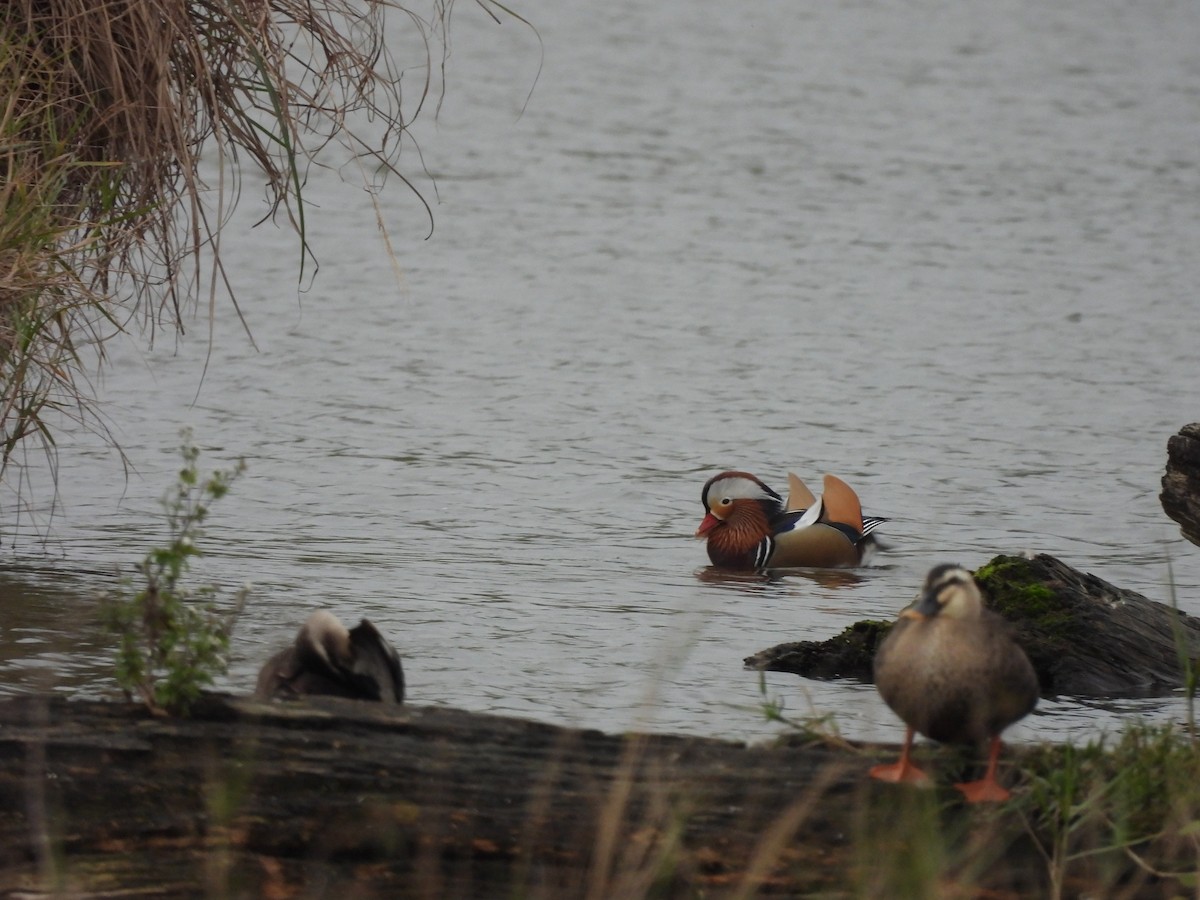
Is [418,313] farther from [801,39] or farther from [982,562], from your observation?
[801,39]

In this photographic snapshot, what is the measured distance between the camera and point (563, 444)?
11.0 metres

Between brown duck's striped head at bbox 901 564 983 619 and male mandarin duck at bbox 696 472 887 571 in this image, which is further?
male mandarin duck at bbox 696 472 887 571

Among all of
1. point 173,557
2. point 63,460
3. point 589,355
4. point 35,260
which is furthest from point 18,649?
point 589,355

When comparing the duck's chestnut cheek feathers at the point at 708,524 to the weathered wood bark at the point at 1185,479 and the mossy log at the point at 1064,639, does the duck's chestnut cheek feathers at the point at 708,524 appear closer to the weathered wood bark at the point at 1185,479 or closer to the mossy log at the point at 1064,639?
the mossy log at the point at 1064,639

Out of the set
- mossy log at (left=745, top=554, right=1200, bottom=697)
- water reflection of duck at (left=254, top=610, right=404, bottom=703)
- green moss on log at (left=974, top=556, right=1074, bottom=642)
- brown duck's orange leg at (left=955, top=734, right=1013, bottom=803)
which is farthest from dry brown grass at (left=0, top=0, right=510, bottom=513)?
brown duck's orange leg at (left=955, top=734, right=1013, bottom=803)

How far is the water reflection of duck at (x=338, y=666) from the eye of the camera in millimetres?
4988

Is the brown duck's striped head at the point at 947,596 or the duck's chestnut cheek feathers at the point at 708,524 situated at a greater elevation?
the brown duck's striped head at the point at 947,596

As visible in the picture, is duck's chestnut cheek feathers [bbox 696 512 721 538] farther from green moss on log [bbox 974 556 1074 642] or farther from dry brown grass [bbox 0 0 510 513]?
dry brown grass [bbox 0 0 510 513]

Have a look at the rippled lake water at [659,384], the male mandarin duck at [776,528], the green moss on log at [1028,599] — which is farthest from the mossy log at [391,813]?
the male mandarin duck at [776,528]

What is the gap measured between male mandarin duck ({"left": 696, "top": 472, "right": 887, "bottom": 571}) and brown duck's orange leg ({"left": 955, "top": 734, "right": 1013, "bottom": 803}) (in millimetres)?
4662

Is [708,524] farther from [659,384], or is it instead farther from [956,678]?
[956,678]

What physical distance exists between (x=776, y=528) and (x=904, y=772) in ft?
16.3

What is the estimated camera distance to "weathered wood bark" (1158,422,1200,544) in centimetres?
648

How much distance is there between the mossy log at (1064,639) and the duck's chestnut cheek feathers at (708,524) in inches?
91.8
